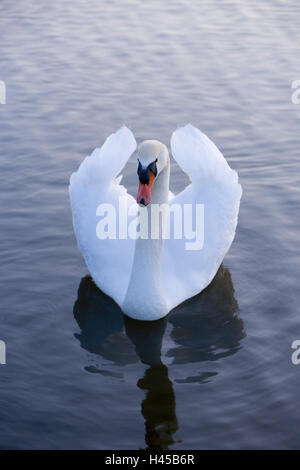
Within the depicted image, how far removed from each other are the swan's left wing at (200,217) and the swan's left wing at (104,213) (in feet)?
1.61

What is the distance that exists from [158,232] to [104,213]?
0.93 meters

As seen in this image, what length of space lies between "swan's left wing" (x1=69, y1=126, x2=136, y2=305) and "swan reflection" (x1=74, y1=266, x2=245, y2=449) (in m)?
0.31

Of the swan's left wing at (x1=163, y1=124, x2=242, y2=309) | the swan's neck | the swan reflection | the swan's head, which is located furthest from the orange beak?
the swan reflection

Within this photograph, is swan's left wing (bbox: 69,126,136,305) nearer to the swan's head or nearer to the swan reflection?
the swan reflection

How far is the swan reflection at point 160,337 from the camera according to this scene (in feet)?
24.3

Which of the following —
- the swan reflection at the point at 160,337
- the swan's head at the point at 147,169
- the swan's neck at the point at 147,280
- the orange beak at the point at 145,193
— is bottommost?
the swan reflection at the point at 160,337

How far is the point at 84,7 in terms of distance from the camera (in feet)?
61.3

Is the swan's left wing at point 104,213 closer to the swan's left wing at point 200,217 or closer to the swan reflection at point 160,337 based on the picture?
the swan reflection at point 160,337

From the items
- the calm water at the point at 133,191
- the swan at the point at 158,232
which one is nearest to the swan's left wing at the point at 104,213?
the swan at the point at 158,232

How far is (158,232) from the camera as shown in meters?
8.26

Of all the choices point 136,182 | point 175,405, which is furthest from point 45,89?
point 175,405

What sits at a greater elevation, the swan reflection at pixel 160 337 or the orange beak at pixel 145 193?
the orange beak at pixel 145 193
